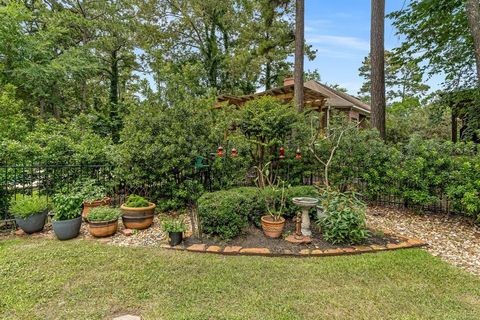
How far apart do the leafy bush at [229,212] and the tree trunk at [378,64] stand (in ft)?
14.7

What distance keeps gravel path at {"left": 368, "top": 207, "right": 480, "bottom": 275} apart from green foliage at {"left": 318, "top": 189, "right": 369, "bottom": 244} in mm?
887

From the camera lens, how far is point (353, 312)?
7.45 ft

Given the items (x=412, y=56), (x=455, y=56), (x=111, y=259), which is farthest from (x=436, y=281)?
(x=412, y=56)

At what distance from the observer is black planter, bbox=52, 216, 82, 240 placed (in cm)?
397

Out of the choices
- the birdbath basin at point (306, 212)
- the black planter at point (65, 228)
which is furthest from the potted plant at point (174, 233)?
the birdbath basin at point (306, 212)

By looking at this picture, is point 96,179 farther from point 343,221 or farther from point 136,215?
point 343,221

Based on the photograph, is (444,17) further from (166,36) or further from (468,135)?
(166,36)

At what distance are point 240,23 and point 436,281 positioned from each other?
16315 mm

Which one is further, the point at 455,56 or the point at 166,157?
the point at 455,56

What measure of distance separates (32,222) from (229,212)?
3.41m

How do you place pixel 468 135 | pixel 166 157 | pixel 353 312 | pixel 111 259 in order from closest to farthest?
pixel 353 312, pixel 111 259, pixel 166 157, pixel 468 135

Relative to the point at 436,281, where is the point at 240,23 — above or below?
above

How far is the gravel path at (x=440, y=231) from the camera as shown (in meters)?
3.40

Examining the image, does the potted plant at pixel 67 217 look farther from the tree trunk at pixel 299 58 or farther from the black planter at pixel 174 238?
the tree trunk at pixel 299 58
